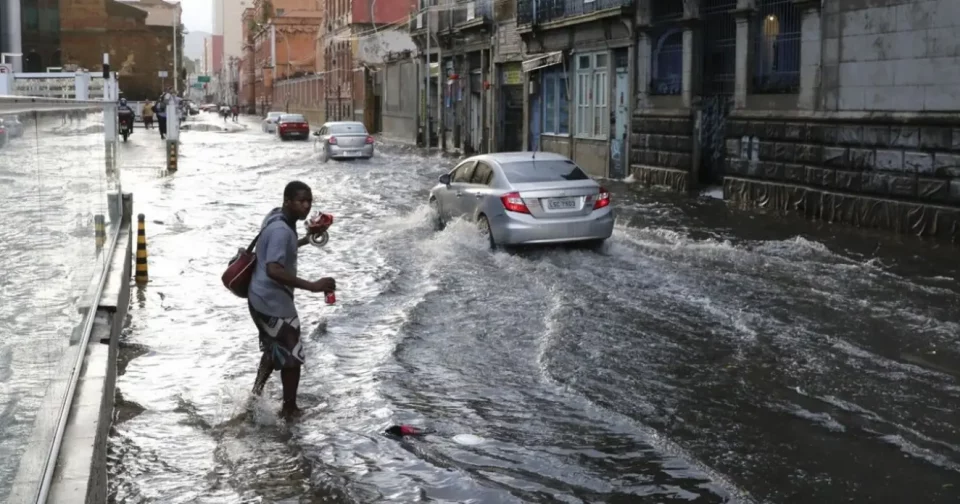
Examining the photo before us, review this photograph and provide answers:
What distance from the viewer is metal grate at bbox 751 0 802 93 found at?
78.4 ft

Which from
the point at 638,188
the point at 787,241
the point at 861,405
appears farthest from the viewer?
the point at 638,188

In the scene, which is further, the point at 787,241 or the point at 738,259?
the point at 787,241

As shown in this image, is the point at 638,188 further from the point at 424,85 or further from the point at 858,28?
the point at 424,85

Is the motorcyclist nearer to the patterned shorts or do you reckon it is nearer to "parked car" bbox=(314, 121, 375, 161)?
"parked car" bbox=(314, 121, 375, 161)

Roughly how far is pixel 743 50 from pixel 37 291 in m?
22.1

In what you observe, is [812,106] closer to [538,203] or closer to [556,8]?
[538,203]

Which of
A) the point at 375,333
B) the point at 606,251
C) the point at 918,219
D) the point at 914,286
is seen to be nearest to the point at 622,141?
the point at 918,219

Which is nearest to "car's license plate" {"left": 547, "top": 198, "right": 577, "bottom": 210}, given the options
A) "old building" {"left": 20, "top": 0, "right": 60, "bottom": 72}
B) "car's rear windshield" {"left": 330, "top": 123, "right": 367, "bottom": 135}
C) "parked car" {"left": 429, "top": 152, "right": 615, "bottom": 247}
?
"parked car" {"left": 429, "top": 152, "right": 615, "bottom": 247}

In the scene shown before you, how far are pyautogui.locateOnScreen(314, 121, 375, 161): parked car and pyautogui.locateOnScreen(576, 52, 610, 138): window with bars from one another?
34.0 feet

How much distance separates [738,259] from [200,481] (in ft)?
34.6

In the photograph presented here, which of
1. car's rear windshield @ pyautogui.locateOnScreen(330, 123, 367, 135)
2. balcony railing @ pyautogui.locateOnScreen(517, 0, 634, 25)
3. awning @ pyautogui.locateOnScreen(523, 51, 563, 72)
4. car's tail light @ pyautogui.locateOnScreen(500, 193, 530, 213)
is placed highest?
balcony railing @ pyautogui.locateOnScreen(517, 0, 634, 25)

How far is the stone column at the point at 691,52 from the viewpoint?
28172 mm

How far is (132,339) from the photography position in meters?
11.5

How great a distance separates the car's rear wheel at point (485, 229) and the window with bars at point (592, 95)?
17194 mm
